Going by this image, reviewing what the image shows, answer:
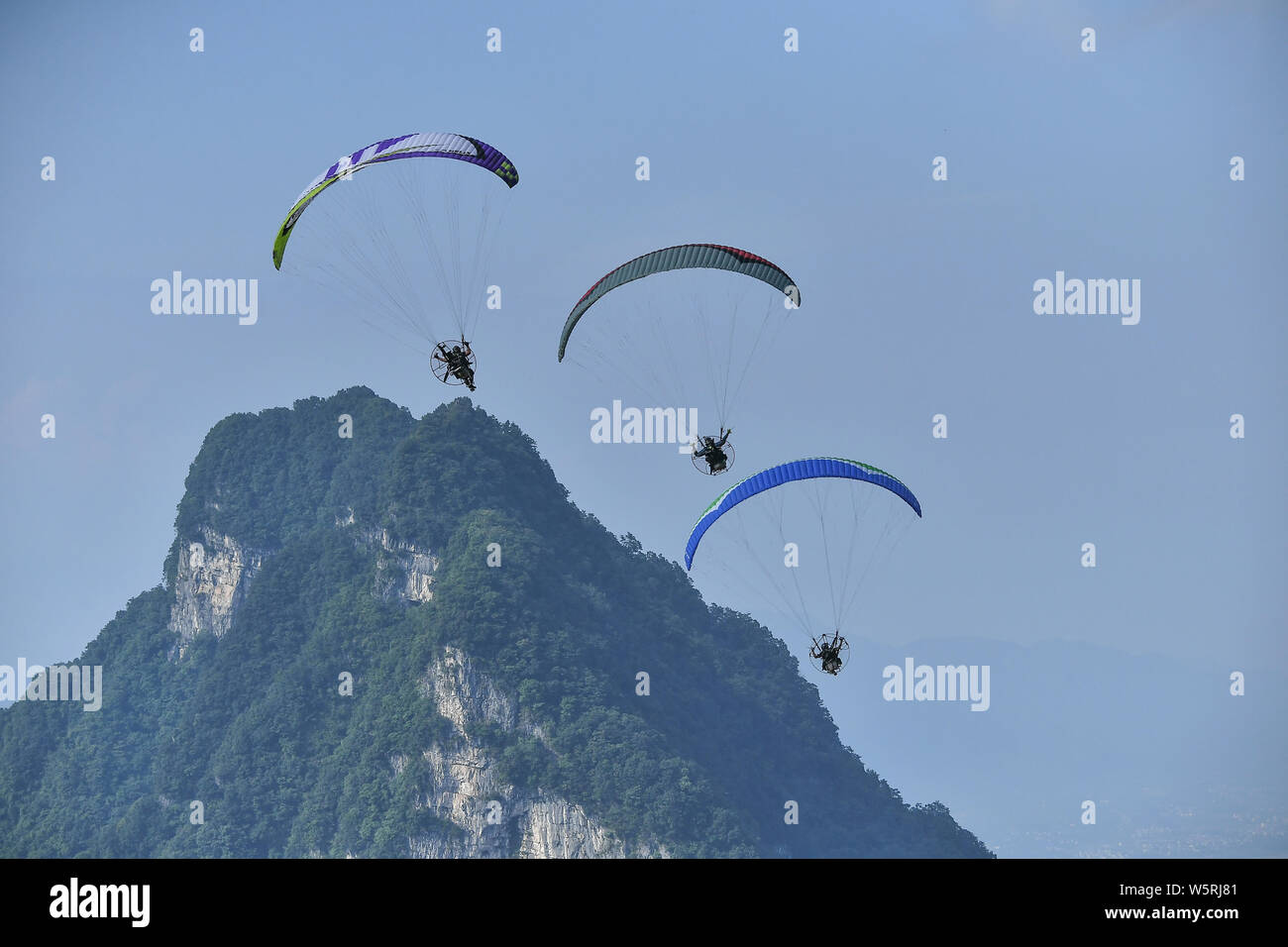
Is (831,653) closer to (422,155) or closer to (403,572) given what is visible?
(422,155)

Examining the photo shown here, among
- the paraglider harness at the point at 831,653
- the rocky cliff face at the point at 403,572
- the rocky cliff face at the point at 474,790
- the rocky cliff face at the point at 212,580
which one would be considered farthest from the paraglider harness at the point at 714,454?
the rocky cliff face at the point at 212,580

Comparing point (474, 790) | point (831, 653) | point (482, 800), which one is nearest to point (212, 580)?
point (474, 790)

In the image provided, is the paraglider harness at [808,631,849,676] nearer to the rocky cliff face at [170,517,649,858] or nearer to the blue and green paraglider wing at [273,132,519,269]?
the blue and green paraglider wing at [273,132,519,269]

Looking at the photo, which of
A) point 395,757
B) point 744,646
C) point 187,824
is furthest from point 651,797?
point 187,824

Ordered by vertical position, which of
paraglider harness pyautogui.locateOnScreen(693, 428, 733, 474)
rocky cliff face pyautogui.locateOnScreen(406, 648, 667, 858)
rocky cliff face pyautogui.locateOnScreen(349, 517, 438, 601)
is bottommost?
rocky cliff face pyautogui.locateOnScreen(406, 648, 667, 858)

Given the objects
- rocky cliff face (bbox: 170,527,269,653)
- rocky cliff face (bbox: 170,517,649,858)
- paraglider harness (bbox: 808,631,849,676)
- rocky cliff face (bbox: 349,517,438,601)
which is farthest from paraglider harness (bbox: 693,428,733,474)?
rocky cliff face (bbox: 170,527,269,653)

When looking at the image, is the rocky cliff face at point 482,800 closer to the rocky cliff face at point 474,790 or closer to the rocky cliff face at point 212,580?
the rocky cliff face at point 474,790

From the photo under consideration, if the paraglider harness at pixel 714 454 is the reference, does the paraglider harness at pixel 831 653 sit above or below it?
below

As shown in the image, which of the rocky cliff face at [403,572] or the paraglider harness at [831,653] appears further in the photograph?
the rocky cliff face at [403,572]
